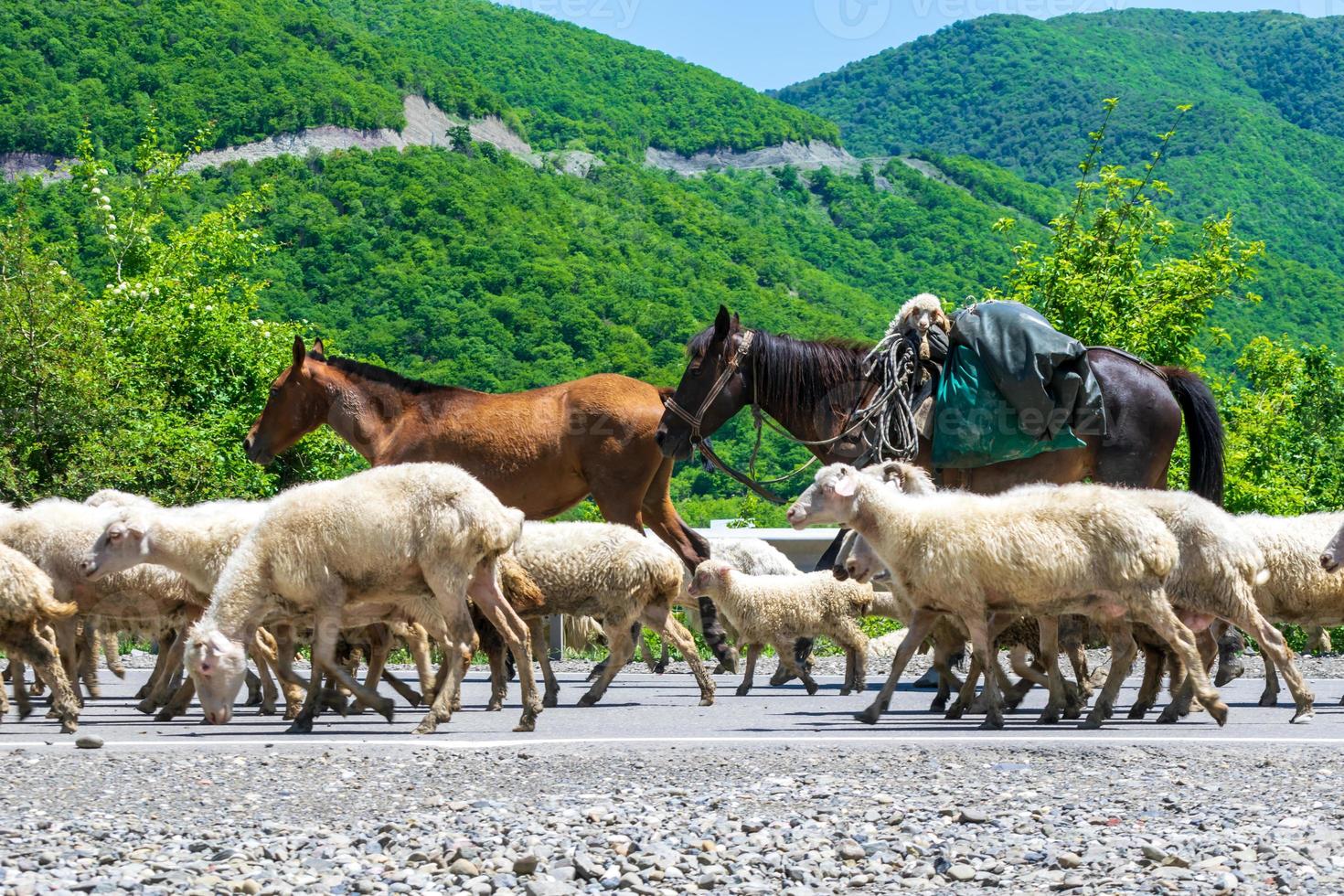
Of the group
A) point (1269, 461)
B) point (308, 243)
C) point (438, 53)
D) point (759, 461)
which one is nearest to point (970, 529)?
point (1269, 461)

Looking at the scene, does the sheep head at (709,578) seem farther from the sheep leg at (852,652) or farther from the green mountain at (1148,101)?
the green mountain at (1148,101)

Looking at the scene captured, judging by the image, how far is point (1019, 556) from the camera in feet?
37.6

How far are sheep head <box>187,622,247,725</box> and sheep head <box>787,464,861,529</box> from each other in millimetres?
4104

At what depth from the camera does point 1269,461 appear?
143ft

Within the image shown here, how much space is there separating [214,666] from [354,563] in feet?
3.85

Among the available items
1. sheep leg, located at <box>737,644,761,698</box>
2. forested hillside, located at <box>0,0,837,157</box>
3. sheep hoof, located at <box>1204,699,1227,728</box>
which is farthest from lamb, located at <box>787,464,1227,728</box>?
forested hillside, located at <box>0,0,837,157</box>

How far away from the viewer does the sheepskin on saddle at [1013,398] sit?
1432 cm

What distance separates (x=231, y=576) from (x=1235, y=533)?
7216 mm

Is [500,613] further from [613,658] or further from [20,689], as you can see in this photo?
[20,689]

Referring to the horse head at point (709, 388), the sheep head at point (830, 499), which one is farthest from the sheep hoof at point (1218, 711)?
the horse head at point (709, 388)

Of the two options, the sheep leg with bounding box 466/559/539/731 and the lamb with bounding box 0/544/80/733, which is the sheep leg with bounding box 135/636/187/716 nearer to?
the lamb with bounding box 0/544/80/733

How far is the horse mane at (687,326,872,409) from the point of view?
15.1 m

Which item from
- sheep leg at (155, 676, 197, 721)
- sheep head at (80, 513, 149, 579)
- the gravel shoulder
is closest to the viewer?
the gravel shoulder

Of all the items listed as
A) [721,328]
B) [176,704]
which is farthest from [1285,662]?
[176,704]
